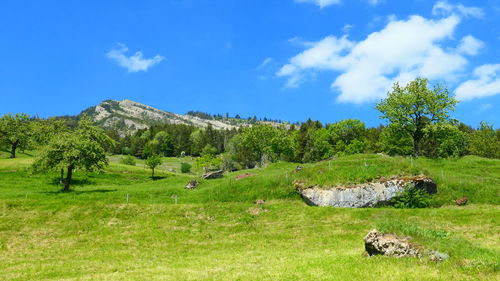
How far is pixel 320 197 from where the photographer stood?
4084cm

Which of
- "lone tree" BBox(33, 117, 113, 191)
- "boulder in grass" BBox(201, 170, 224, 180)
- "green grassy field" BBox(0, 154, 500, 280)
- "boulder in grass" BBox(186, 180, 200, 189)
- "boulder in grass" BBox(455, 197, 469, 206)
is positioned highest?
"lone tree" BBox(33, 117, 113, 191)

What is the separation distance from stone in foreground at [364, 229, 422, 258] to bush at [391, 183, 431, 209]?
874 inches

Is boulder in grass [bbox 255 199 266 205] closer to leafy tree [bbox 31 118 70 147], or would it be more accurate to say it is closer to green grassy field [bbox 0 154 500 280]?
green grassy field [bbox 0 154 500 280]

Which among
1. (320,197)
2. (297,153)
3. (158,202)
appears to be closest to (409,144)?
(297,153)

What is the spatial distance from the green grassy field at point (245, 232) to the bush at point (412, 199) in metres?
2.01

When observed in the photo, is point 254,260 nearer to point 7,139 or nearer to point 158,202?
point 158,202

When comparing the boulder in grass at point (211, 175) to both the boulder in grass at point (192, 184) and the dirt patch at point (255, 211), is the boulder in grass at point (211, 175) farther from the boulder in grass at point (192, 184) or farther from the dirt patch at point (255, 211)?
the dirt patch at point (255, 211)

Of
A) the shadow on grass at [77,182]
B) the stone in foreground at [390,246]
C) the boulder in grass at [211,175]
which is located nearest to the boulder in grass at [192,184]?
the boulder in grass at [211,175]

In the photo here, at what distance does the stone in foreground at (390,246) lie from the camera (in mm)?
16688

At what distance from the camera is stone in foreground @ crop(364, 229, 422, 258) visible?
16.7m

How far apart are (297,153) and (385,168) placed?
112 metres

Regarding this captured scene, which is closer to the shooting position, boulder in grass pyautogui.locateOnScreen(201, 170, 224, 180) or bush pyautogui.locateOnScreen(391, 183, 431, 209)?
bush pyautogui.locateOnScreen(391, 183, 431, 209)

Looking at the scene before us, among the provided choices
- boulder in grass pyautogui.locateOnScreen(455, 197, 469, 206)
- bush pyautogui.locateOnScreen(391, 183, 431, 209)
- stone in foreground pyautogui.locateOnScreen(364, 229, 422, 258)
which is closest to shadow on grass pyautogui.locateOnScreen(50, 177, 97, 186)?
bush pyautogui.locateOnScreen(391, 183, 431, 209)

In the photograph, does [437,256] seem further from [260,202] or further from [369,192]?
[260,202]
